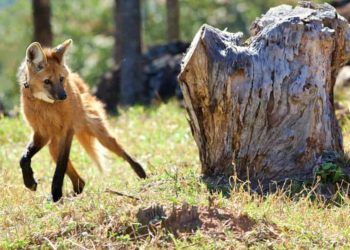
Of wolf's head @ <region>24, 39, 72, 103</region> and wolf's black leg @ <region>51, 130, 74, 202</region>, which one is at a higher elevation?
wolf's head @ <region>24, 39, 72, 103</region>

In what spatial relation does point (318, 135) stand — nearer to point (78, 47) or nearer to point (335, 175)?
point (335, 175)

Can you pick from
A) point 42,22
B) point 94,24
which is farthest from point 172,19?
point 94,24

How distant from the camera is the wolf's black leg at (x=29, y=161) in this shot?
6680mm

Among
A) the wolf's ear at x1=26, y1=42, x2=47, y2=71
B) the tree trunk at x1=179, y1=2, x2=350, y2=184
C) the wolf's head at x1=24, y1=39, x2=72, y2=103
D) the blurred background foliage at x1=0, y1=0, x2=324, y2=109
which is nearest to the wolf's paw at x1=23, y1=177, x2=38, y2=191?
the wolf's head at x1=24, y1=39, x2=72, y2=103

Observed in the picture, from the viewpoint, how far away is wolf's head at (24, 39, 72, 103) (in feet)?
21.5

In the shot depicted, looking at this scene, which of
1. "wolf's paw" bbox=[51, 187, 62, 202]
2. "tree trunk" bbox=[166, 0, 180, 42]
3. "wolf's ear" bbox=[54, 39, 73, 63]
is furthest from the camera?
"tree trunk" bbox=[166, 0, 180, 42]

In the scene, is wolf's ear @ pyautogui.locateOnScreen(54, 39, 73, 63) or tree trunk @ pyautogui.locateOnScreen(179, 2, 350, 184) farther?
wolf's ear @ pyautogui.locateOnScreen(54, 39, 73, 63)

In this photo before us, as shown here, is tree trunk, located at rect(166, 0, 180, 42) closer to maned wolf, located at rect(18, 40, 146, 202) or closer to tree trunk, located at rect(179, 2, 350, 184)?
maned wolf, located at rect(18, 40, 146, 202)

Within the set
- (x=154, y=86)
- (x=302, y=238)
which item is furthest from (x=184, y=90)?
(x=154, y=86)

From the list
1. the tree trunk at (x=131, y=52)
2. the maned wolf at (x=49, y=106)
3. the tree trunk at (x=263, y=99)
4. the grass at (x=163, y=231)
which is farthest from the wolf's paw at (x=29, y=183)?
the tree trunk at (x=131, y=52)

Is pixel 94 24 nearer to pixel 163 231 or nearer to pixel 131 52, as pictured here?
pixel 131 52

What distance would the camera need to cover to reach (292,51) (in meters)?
6.19

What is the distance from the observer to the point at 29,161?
6699 mm

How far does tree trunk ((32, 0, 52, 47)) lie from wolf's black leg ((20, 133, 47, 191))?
7776 millimetres
